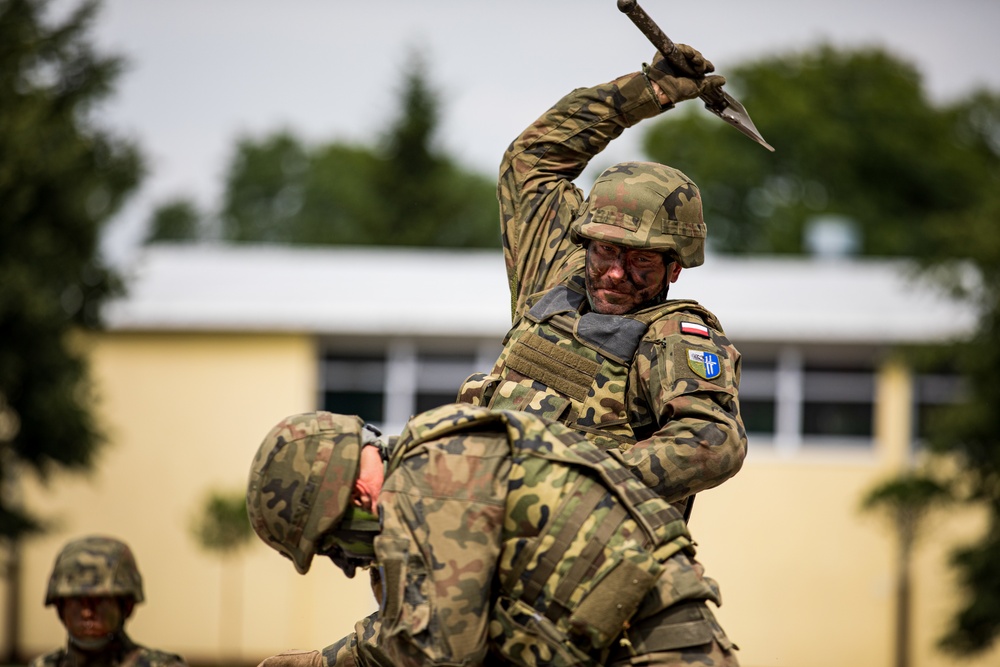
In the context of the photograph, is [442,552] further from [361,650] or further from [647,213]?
[647,213]

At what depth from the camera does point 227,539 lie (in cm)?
2342

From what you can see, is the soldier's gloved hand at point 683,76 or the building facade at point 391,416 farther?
the building facade at point 391,416

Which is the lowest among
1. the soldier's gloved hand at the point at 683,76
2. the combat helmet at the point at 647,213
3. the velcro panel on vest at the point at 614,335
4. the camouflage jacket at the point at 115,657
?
the camouflage jacket at the point at 115,657

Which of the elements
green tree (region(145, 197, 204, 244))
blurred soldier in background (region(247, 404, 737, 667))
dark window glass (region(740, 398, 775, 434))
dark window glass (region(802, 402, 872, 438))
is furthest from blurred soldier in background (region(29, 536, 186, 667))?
green tree (region(145, 197, 204, 244))

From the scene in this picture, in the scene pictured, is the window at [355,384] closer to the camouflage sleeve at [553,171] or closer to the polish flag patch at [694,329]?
the camouflage sleeve at [553,171]

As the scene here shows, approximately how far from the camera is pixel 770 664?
24.1 metres

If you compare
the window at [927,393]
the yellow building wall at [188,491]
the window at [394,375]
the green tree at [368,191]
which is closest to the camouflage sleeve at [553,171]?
the window at [394,375]

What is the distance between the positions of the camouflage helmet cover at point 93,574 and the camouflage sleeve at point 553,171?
2786mm

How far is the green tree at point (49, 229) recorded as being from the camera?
18.8 m

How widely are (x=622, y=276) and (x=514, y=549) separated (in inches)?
52.6

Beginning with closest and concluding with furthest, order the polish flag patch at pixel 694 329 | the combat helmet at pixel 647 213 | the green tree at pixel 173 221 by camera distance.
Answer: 1. the polish flag patch at pixel 694 329
2. the combat helmet at pixel 647 213
3. the green tree at pixel 173 221

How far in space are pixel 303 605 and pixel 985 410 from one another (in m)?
10.9

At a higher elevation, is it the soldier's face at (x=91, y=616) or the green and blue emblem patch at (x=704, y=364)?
the green and blue emblem patch at (x=704, y=364)

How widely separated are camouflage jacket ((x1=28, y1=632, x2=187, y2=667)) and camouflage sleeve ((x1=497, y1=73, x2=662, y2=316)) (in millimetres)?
2590
